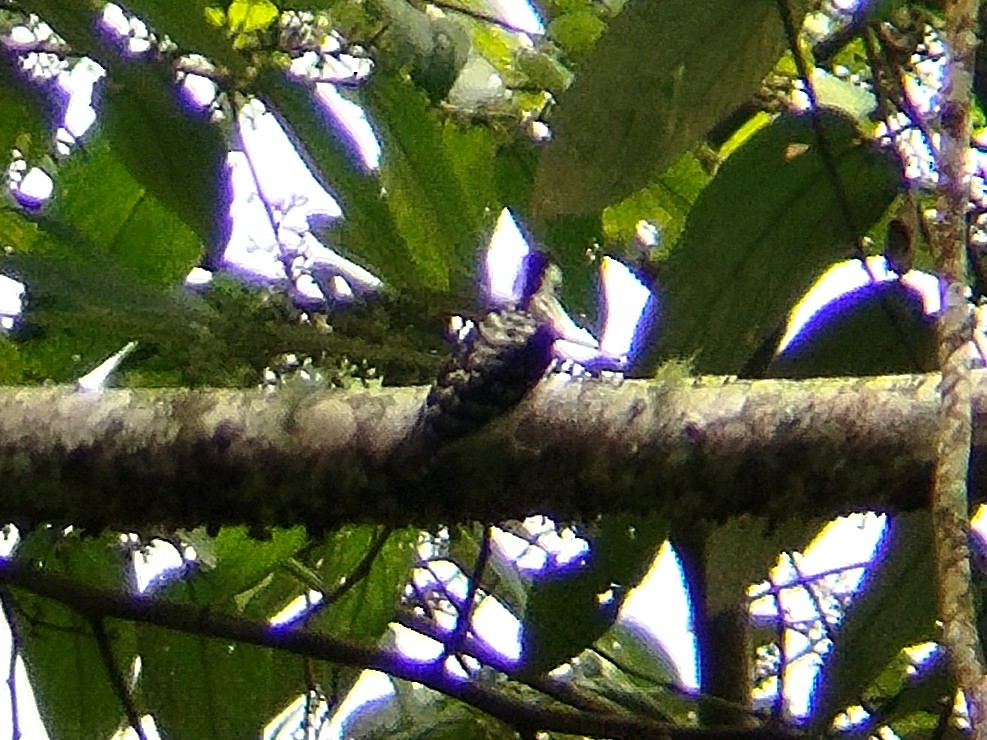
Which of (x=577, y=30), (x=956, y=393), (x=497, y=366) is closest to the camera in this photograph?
(x=956, y=393)

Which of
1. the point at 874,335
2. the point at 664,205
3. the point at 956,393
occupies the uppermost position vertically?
the point at 664,205

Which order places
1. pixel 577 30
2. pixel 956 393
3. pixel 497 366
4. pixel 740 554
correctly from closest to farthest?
1. pixel 956 393
2. pixel 497 366
3. pixel 740 554
4. pixel 577 30

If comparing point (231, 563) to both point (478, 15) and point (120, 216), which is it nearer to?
point (120, 216)

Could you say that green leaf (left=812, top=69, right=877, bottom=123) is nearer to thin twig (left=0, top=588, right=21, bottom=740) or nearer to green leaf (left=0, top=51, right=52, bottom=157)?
green leaf (left=0, top=51, right=52, bottom=157)

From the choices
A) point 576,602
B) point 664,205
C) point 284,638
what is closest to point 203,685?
point 284,638

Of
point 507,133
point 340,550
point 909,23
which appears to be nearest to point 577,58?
point 507,133

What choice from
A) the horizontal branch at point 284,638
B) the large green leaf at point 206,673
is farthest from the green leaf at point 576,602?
the large green leaf at point 206,673

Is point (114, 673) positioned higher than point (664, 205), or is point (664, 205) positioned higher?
point (664, 205)
